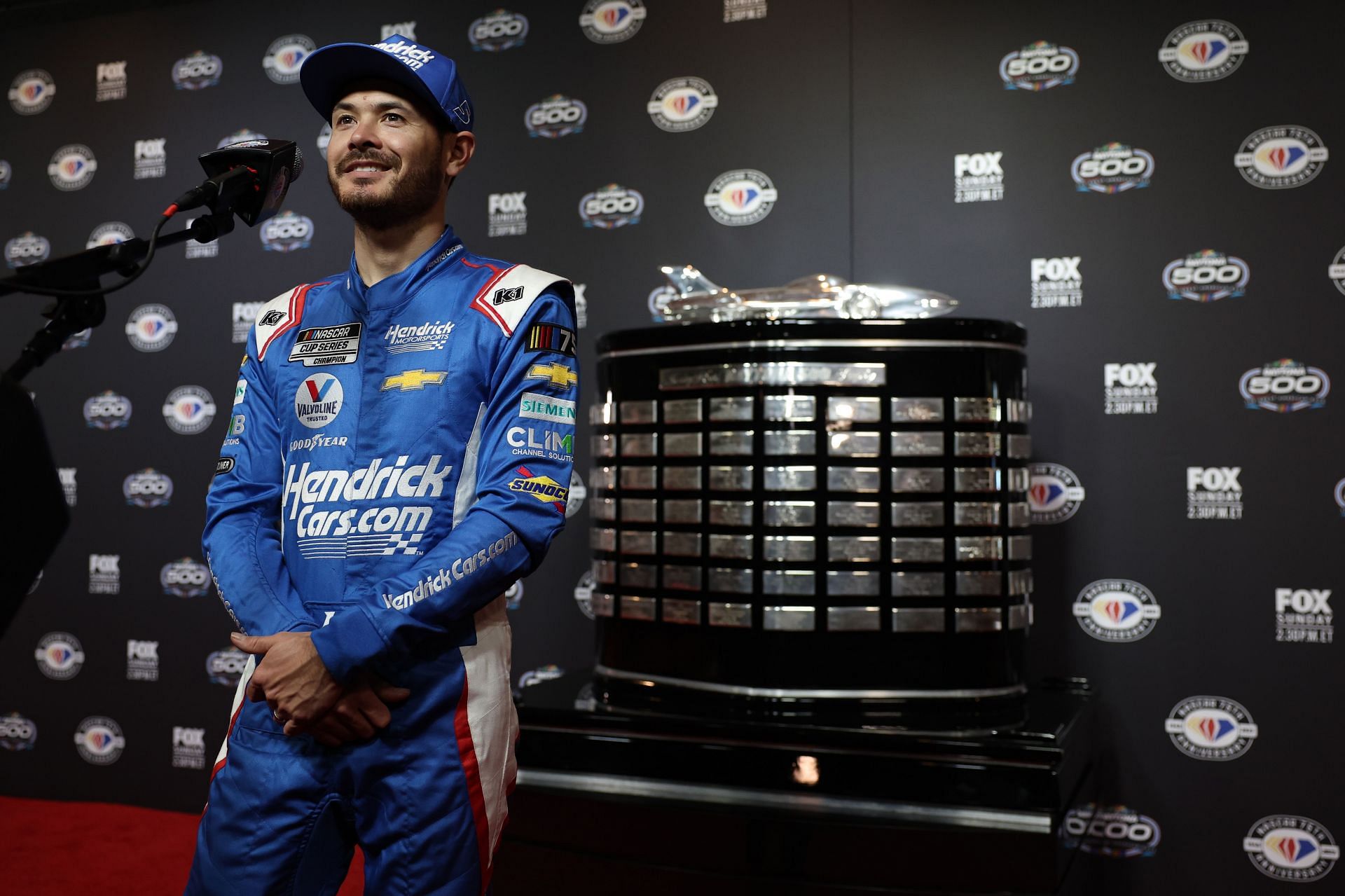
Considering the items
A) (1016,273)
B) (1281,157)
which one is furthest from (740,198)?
(1281,157)

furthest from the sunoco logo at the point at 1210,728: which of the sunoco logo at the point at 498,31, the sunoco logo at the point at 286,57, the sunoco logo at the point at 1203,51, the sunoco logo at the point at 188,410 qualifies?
the sunoco logo at the point at 286,57

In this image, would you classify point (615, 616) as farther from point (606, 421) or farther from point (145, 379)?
point (145, 379)

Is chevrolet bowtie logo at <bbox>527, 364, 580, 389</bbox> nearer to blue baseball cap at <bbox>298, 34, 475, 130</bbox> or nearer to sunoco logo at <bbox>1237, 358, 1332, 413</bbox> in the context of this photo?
blue baseball cap at <bbox>298, 34, 475, 130</bbox>

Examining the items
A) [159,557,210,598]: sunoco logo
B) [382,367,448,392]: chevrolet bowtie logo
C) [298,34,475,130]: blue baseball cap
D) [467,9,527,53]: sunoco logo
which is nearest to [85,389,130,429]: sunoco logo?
[159,557,210,598]: sunoco logo

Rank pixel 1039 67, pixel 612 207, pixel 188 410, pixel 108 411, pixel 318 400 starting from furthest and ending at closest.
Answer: pixel 108 411, pixel 188 410, pixel 612 207, pixel 1039 67, pixel 318 400

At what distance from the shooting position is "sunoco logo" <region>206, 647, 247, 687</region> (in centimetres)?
371

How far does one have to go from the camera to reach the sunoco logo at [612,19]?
3297 millimetres

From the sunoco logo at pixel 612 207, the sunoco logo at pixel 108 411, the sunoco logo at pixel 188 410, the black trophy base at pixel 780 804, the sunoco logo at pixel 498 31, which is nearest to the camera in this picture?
the black trophy base at pixel 780 804

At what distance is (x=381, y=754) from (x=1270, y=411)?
7.75 ft

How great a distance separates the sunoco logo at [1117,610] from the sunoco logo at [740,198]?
1.38 metres

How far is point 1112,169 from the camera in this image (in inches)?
111

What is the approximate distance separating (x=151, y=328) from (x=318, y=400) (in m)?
2.83

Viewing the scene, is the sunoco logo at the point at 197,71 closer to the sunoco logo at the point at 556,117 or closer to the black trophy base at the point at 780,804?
the sunoco logo at the point at 556,117

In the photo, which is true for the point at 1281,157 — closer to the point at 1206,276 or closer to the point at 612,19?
the point at 1206,276
